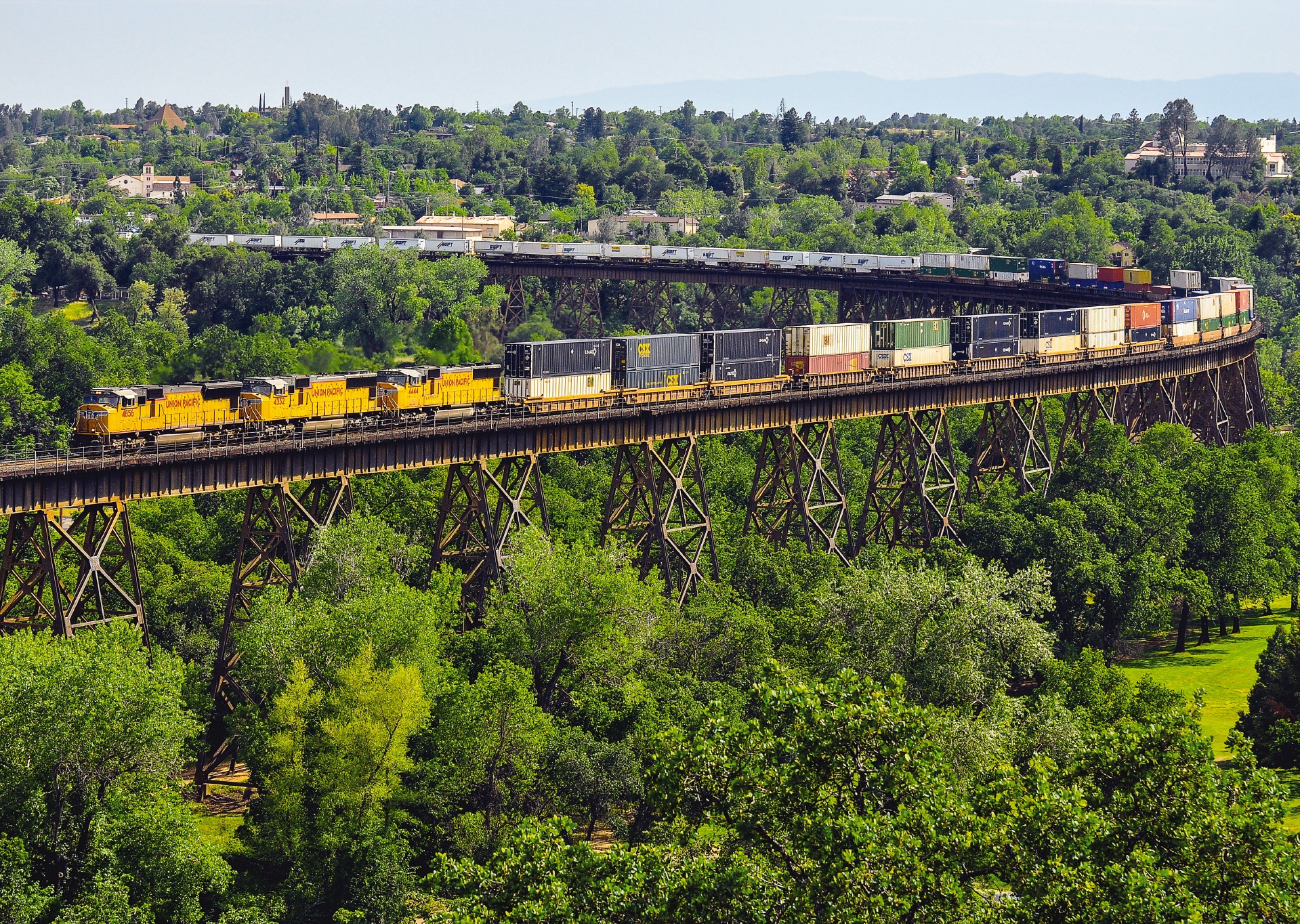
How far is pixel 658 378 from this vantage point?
229ft

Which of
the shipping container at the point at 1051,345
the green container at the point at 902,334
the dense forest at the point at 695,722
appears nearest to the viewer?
the dense forest at the point at 695,722

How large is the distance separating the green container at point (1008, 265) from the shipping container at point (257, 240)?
71357 mm

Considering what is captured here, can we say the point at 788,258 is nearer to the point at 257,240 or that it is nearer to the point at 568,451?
the point at 257,240

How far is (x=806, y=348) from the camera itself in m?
76.1

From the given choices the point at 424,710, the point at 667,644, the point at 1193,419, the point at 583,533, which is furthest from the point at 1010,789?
the point at 1193,419

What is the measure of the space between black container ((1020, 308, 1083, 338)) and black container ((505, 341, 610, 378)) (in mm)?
32054

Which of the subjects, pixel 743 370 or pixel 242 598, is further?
pixel 743 370

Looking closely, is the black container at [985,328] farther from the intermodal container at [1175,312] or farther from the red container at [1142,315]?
the intermodal container at [1175,312]

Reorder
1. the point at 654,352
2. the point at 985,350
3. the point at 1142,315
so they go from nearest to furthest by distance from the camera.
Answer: the point at 654,352
the point at 985,350
the point at 1142,315

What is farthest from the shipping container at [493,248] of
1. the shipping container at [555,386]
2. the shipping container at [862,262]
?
the shipping container at [555,386]

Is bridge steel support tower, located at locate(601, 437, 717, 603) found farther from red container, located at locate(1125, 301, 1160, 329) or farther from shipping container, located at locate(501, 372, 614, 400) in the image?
red container, located at locate(1125, 301, 1160, 329)

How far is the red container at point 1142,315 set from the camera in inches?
3861

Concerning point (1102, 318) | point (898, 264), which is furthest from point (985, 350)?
point (898, 264)

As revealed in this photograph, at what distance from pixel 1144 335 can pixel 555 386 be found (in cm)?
4915
